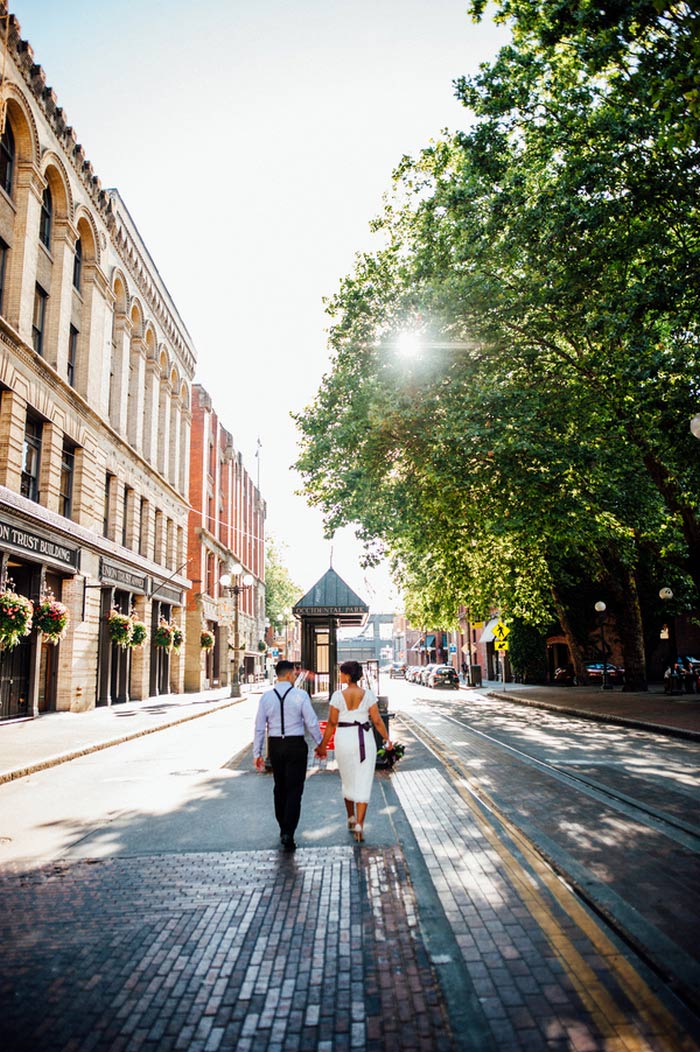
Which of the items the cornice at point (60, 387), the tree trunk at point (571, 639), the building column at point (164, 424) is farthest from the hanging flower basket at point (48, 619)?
the tree trunk at point (571, 639)

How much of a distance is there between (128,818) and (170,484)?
2854 centimetres

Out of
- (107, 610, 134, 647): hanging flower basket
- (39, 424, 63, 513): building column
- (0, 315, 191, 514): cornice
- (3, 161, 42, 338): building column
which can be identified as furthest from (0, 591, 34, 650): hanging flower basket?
(107, 610, 134, 647): hanging flower basket

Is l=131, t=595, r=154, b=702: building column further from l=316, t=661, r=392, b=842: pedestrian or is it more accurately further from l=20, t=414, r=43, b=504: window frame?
l=316, t=661, r=392, b=842: pedestrian

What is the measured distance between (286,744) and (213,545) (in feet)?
132

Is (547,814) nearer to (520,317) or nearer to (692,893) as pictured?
(692,893)

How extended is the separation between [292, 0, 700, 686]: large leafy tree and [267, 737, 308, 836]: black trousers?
7.55 metres

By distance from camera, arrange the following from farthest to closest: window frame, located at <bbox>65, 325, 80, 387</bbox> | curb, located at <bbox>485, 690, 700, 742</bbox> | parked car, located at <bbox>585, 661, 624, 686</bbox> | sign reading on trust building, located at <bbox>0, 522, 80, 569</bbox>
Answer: parked car, located at <bbox>585, 661, 624, 686</bbox>, window frame, located at <bbox>65, 325, 80, 387</bbox>, sign reading on trust building, located at <bbox>0, 522, 80, 569</bbox>, curb, located at <bbox>485, 690, 700, 742</bbox>

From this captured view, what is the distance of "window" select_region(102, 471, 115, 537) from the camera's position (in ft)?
86.4

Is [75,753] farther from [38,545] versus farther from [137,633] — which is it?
[137,633]

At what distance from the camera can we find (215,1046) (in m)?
3.29

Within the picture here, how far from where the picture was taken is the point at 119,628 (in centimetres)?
2512

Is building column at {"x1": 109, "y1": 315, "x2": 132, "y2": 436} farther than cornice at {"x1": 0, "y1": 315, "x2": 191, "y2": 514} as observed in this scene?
Yes

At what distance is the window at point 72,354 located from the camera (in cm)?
2347

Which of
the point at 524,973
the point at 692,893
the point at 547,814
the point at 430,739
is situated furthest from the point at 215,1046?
the point at 430,739
